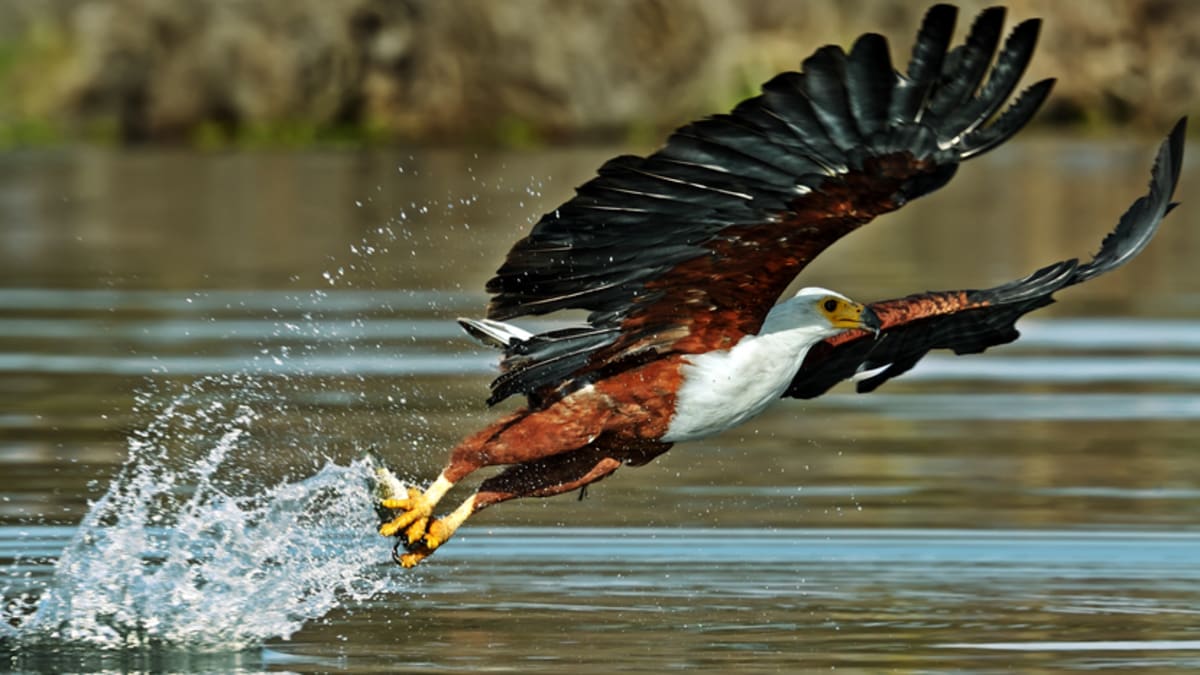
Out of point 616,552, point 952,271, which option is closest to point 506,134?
point 952,271

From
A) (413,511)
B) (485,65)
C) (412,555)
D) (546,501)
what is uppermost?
(485,65)

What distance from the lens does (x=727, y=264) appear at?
772cm

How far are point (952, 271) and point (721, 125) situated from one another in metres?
12.2

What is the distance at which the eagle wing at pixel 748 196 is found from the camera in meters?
6.87

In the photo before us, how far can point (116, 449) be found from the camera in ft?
36.6

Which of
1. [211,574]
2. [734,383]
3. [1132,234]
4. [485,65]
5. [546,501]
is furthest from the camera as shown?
[485,65]

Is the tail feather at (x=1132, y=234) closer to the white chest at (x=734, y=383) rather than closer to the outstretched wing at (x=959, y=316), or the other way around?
the outstretched wing at (x=959, y=316)

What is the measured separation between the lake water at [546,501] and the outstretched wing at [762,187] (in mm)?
856

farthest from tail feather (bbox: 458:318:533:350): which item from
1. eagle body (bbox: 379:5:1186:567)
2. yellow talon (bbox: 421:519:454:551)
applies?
yellow talon (bbox: 421:519:454:551)

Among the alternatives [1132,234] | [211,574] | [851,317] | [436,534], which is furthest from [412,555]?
[1132,234]

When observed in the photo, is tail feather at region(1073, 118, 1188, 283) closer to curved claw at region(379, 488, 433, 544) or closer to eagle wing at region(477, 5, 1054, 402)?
eagle wing at region(477, 5, 1054, 402)

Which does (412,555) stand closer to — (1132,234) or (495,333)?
(495,333)

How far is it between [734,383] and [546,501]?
98.4 inches

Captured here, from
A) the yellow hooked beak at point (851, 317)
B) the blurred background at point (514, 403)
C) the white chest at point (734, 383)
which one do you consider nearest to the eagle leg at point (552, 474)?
the white chest at point (734, 383)
